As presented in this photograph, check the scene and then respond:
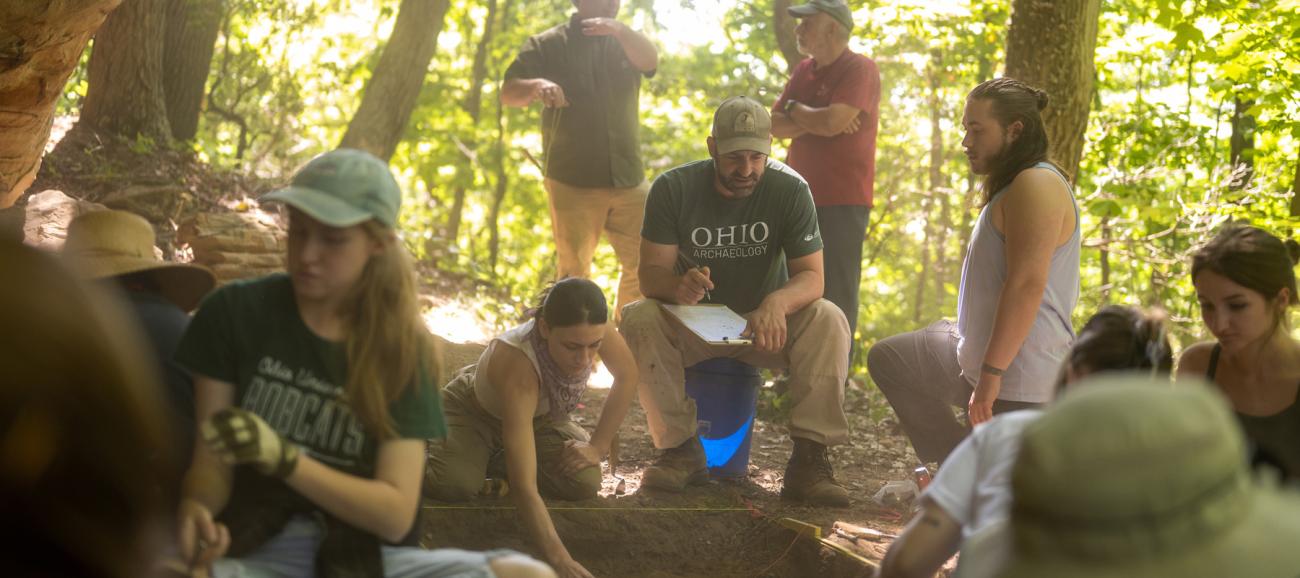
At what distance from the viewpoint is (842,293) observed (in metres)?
5.98

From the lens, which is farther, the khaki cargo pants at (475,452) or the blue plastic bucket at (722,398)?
the blue plastic bucket at (722,398)

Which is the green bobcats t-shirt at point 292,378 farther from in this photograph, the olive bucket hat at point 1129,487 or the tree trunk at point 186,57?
the tree trunk at point 186,57

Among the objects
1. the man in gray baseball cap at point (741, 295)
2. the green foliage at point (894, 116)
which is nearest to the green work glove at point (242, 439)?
the man in gray baseball cap at point (741, 295)

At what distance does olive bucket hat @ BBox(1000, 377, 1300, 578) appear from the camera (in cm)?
139

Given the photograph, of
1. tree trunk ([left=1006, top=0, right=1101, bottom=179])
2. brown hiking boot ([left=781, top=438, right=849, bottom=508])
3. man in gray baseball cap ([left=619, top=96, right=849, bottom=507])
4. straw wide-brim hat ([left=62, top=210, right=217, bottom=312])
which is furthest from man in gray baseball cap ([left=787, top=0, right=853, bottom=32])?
straw wide-brim hat ([left=62, top=210, right=217, bottom=312])

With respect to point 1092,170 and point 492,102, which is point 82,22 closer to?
point 1092,170

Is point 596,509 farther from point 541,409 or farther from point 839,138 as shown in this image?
point 839,138

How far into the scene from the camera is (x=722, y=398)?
5082 millimetres

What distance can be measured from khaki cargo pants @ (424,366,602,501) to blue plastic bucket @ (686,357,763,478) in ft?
2.09

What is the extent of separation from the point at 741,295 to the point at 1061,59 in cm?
202

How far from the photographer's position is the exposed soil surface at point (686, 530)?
4.36 meters

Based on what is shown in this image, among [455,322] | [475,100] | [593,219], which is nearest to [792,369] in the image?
[593,219]

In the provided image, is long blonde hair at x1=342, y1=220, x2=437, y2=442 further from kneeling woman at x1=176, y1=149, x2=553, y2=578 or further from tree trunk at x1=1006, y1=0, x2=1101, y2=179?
tree trunk at x1=1006, y1=0, x2=1101, y2=179

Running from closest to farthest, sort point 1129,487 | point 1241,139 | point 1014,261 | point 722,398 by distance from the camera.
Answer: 1. point 1129,487
2. point 1014,261
3. point 722,398
4. point 1241,139
